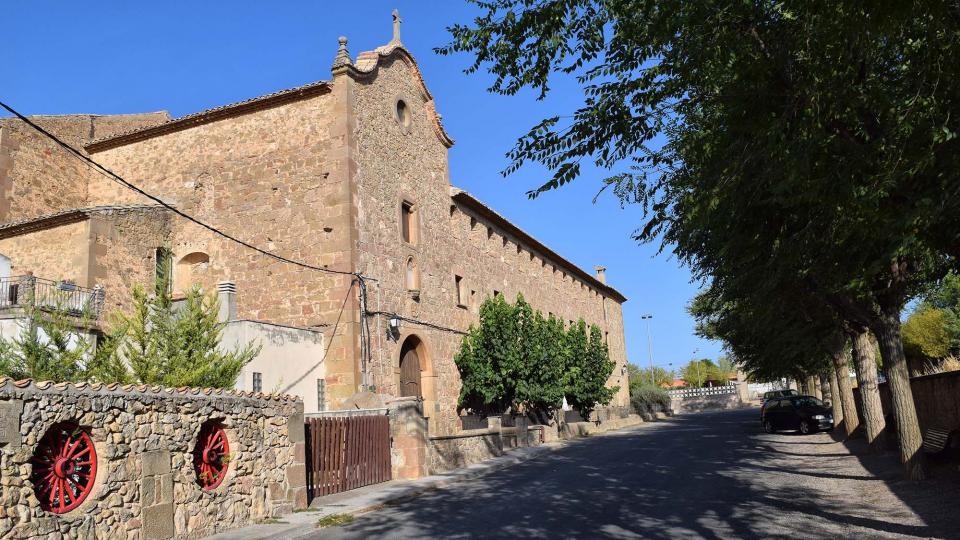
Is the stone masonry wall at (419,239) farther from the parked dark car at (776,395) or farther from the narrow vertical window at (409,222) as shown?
the parked dark car at (776,395)

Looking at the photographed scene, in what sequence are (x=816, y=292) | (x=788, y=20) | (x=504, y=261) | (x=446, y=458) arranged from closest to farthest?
(x=788, y=20)
(x=816, y=292)
(x=446, y=458)
(x=504, y=261)

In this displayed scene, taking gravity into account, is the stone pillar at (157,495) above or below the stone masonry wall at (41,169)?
below

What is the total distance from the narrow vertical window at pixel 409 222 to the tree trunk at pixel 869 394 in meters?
14.0

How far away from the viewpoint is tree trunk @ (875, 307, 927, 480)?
11766 mm

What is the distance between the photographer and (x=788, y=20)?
7.19 metres

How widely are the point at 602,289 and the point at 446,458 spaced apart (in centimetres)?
3837

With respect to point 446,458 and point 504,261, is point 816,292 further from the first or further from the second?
point 504,261

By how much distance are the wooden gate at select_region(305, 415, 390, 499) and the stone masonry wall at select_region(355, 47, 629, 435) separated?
4.22 m

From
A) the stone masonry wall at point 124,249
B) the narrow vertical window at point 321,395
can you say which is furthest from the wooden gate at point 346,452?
the stone masonry wall at point 124,249

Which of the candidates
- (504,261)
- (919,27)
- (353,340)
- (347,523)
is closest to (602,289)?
(504,261)

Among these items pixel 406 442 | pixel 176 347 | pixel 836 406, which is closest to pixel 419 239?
pixel 406 442

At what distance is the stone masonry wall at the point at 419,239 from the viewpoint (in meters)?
21.8

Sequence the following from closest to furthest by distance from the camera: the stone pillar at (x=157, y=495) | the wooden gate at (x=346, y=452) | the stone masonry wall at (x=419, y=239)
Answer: the stone pillar at (x=157, y=495) < the wooden gate at (x=346, y=452) < the stone masonry wall at (x=419, y=239)

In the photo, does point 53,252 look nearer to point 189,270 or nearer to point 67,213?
A: point 67,213
